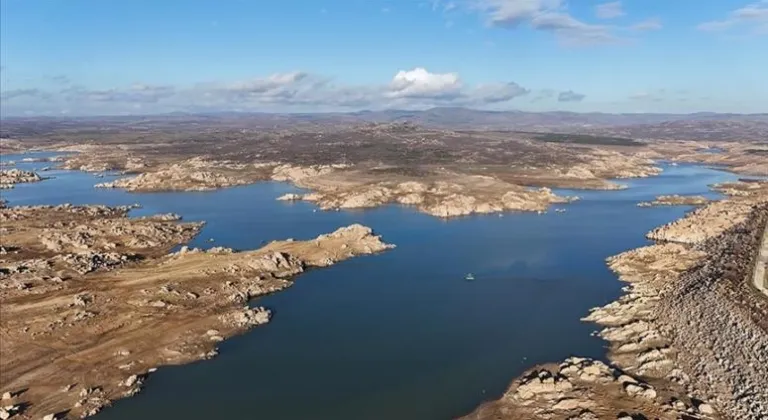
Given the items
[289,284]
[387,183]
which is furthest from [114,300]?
[387,183]

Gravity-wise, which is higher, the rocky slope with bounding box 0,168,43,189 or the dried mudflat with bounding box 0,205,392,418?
the rocky slope with bounding box 0,168,43,189

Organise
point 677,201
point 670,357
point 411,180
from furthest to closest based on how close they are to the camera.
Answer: point 411,180 < point 677,201 < point 670,357

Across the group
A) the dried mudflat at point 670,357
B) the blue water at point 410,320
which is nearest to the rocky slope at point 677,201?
the blue water at point 410,320

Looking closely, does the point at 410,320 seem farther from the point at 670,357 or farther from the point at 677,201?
the point at 677,201

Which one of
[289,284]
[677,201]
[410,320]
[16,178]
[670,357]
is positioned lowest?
[410,320]

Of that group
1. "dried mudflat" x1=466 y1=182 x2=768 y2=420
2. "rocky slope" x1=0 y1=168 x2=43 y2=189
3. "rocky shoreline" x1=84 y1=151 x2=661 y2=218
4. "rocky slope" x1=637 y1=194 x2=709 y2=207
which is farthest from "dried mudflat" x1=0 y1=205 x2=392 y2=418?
"rocky slope" x1=0 y1=168 x2=43 y2=189

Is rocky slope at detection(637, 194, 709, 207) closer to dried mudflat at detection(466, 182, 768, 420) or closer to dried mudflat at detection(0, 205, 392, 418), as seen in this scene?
dried mudflat at detection(466, 182, 768, 420)
